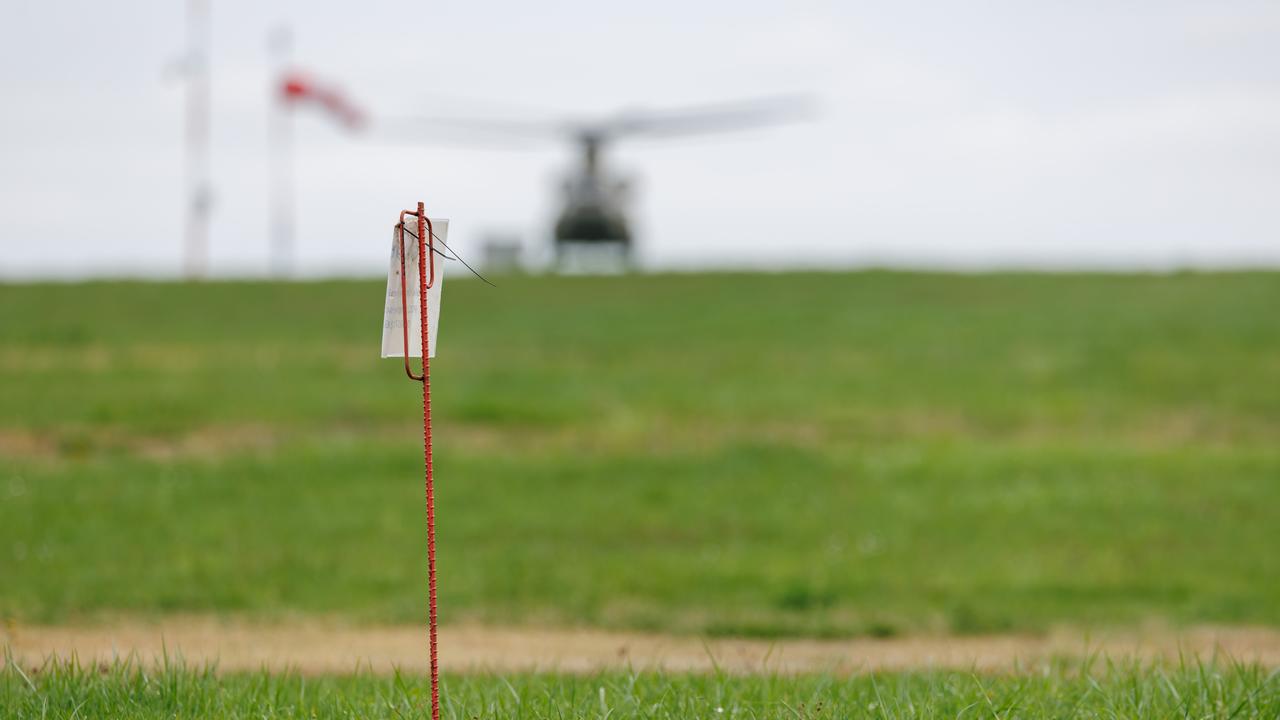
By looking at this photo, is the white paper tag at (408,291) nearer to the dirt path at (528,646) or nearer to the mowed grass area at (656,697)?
the mowed grass area at (656,697)

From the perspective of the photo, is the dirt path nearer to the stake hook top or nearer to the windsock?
the stake hook top

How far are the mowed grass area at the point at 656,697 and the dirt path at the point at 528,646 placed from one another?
206 centimetres

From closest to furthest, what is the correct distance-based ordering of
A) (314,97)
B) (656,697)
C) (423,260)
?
(423,260)
(656,697)
(314,97)

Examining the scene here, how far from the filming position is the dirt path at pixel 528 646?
8602 mm

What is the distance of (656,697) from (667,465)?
37.5 ft

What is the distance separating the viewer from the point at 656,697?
567cm

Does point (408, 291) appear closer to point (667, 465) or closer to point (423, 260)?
point (423, 260)

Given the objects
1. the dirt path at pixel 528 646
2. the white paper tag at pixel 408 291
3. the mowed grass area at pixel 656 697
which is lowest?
the dirt path at pixel 528 646

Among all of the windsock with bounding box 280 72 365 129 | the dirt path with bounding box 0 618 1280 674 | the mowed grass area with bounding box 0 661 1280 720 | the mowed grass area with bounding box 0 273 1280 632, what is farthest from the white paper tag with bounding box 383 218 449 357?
the windsock with bounding box 280 72 365 129

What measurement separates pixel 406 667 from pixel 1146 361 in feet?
64.1

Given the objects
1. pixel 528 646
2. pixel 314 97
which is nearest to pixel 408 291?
pixel 528 646

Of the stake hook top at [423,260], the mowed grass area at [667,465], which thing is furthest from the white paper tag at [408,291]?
the mowed grass area at [667,465]

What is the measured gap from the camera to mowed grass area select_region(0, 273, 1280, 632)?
456 inches

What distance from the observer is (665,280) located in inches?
1548
